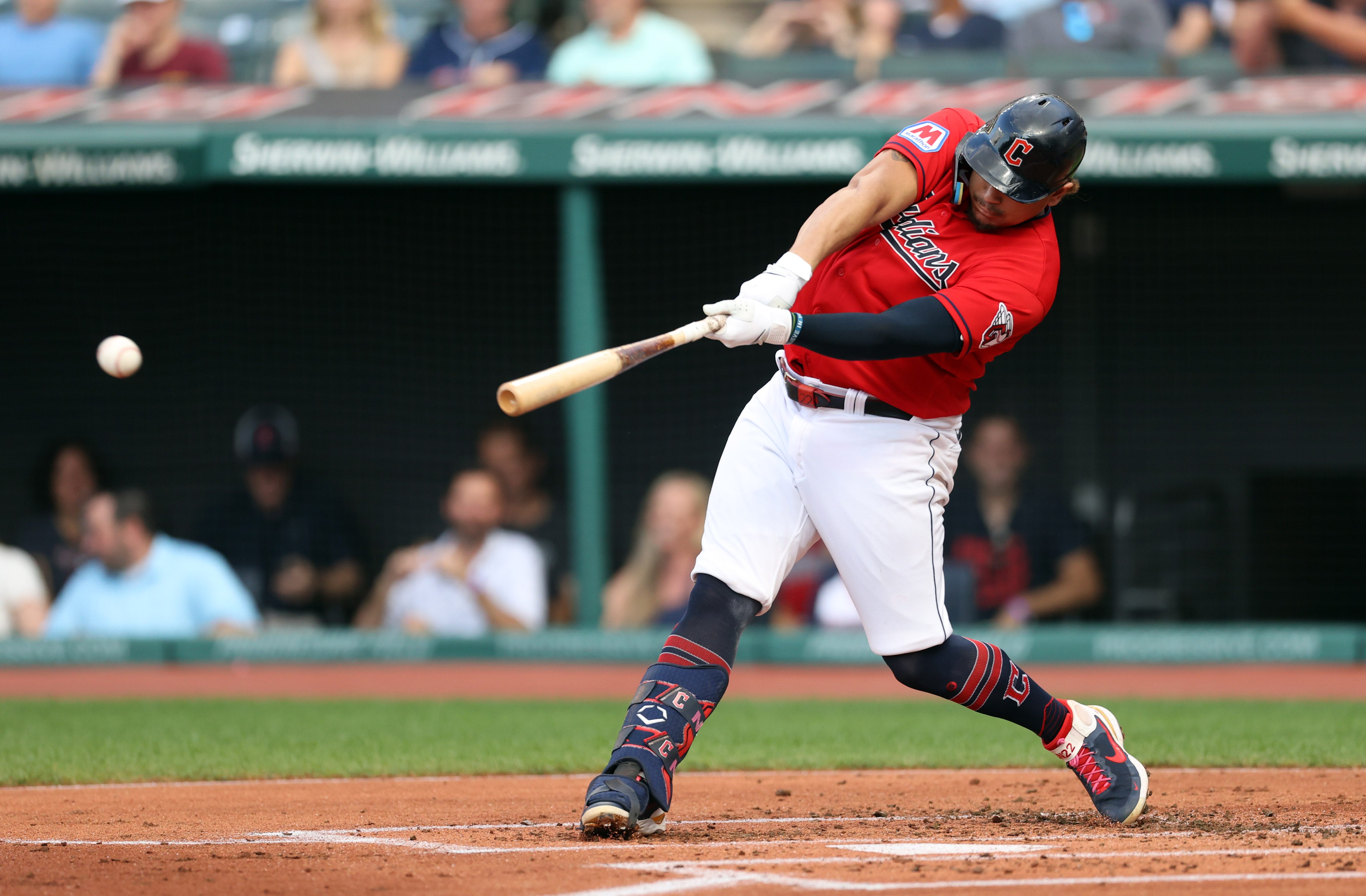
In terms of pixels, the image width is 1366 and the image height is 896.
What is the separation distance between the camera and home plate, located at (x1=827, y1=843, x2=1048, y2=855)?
3277mm

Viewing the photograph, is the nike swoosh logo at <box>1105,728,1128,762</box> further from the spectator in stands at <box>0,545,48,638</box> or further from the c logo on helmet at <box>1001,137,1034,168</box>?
the spectator in stands at <box>0,545,48,638</box>

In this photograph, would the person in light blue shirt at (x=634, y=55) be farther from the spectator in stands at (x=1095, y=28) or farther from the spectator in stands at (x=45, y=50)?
the spectator in stands at (x=45, y=50)

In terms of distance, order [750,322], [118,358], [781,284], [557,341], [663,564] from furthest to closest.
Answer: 1. [557,341]
2. [663,564]
3. [118,358]
4. [781,284]
5. [750,322]

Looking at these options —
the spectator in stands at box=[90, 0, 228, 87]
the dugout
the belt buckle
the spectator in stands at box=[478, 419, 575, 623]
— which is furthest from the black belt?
the spectator in stands at box=[90, 0, 228, 87]

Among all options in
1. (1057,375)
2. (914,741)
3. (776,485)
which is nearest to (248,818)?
(776,485)

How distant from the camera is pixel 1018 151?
11.3ft

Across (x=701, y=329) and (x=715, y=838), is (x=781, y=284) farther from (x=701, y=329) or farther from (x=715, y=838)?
(x=715, y=838)

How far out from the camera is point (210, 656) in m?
7.88

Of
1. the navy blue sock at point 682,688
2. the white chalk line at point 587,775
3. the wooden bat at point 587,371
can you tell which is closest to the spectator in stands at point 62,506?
the white chalk line at point 587,775

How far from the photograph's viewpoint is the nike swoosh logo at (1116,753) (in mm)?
3701

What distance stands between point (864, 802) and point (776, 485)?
1066mm

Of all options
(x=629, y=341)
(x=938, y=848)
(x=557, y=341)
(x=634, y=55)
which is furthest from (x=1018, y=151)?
(x=557, y=341)

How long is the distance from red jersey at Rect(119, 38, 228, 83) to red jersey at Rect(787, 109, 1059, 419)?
5.79m

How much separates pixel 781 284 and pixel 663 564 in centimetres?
468
